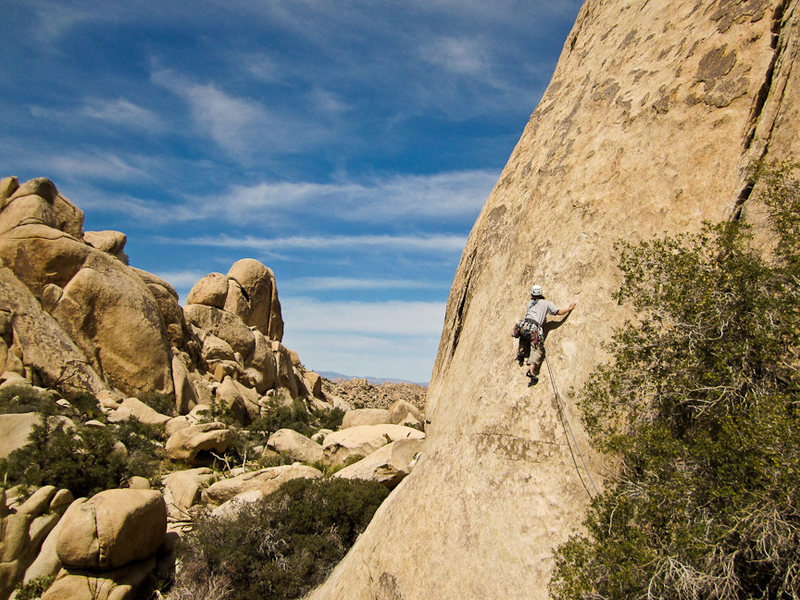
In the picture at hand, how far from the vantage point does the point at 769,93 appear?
24.5 ft

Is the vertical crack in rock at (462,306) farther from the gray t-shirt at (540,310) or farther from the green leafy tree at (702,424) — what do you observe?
the green leafy tree at (702,424)

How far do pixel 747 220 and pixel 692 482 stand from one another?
3899mm

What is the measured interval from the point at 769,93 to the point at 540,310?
4725 millimetres

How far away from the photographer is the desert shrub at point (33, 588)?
10273 millimetres

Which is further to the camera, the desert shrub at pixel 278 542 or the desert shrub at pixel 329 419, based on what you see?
the desert shrub at pixel 329 419

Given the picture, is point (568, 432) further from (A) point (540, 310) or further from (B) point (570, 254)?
(B) point (570, 254)

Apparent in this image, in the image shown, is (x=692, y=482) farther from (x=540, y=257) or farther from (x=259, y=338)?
(x=259, y=338)

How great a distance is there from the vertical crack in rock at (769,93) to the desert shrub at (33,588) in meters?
14.9

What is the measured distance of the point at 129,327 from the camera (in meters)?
25.6

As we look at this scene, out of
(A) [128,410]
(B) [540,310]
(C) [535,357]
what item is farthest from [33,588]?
(A) [128,410]

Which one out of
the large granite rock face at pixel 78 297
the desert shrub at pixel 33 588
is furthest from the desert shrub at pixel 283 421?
the desert shrub at pixel 33 588

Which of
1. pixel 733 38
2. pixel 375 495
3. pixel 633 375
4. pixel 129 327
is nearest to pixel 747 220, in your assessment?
→ pixel 633 375

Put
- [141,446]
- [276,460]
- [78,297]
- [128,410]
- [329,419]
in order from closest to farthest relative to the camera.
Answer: [141,446] → [276,460] → [128,410] → [78,297] → [329,419]

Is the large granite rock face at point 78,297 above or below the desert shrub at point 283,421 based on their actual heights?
above
